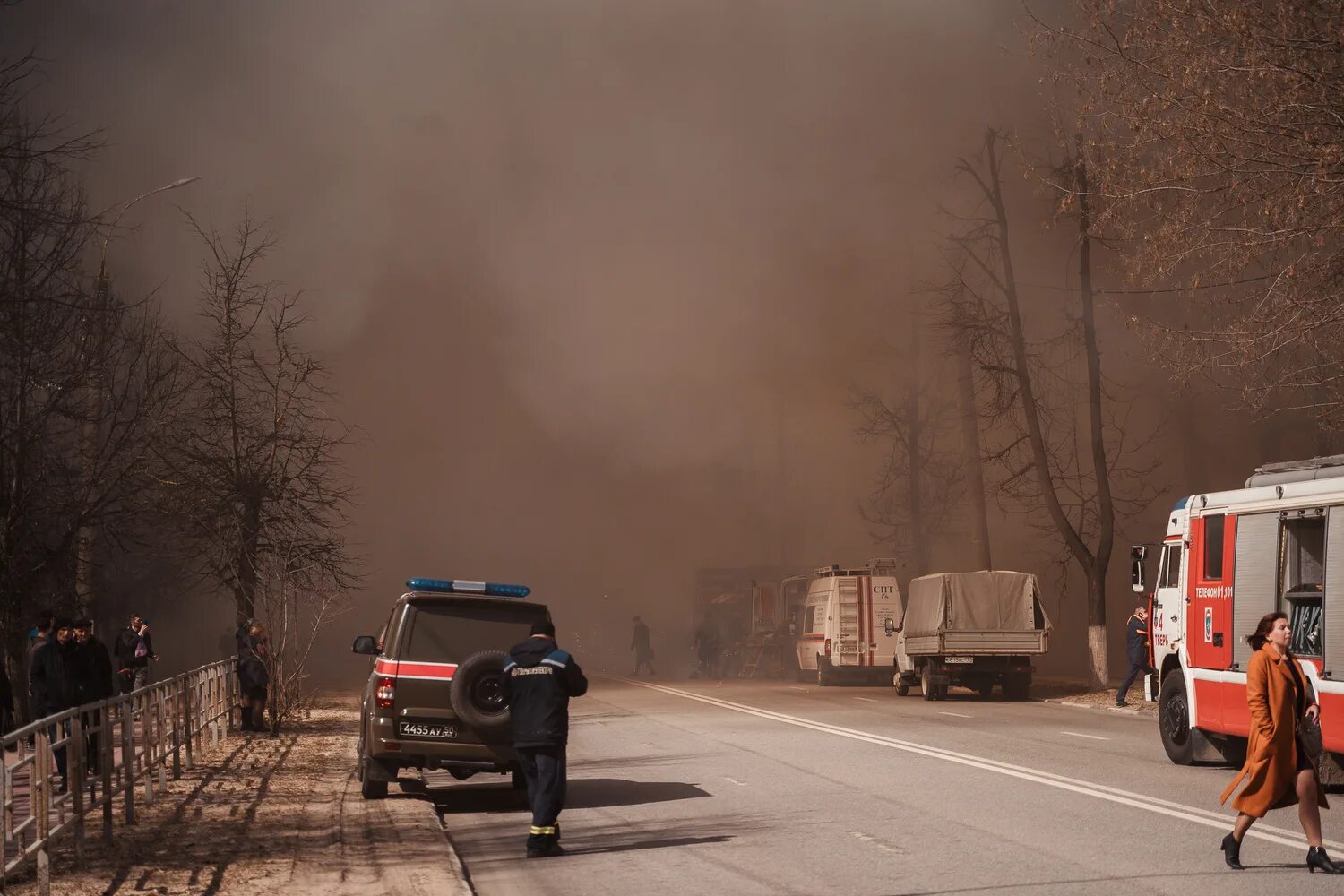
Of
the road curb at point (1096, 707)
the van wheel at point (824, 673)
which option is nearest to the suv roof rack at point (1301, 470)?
the road curb at point (1096, 707)

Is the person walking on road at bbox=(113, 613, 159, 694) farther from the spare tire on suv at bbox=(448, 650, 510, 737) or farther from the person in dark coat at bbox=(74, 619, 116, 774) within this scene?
the spare tire on suv at bbox=(448, 650, 510, 737)

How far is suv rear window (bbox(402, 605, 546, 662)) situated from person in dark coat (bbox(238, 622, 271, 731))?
317 inches

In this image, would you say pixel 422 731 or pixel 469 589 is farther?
pixel 469 589

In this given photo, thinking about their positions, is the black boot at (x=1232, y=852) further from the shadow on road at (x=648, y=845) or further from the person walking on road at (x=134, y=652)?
the person walking on road at (x=134, y=652)

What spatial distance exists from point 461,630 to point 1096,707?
16.1m

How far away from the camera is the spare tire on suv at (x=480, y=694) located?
12.0m

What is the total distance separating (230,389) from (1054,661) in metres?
35.0

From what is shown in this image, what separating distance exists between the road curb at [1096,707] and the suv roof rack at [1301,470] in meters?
9.19

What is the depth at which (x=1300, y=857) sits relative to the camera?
8875 millimetres

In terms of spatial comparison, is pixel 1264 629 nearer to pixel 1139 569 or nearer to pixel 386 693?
pixel 386 693

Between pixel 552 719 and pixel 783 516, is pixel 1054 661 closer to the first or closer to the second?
pixel 783 516

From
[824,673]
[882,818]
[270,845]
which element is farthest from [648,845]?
[824,673]

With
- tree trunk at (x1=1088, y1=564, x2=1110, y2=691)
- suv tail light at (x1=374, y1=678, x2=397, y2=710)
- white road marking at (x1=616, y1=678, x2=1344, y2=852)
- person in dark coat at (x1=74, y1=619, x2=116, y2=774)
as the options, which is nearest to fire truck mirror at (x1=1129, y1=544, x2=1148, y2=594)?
white road marking at (x1=616, y1=678, x2=1344, y2=852)

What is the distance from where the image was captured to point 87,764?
31.9 feet
